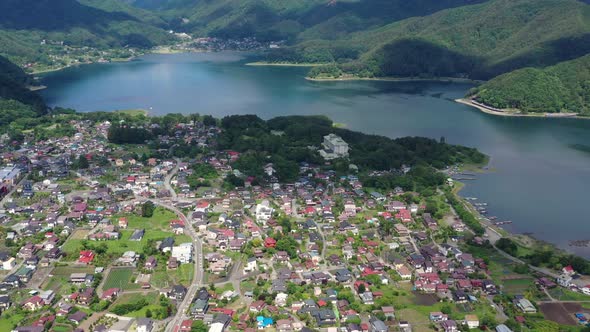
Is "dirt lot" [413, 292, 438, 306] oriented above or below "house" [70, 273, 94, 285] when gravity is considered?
above

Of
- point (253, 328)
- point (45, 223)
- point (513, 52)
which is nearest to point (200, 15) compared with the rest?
point (513, 52)

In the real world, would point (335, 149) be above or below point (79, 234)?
above

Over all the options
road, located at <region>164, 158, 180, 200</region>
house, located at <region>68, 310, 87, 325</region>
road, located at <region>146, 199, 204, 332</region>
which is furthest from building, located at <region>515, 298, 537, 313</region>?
road, located at <region>164, 158, 180, 200</region>

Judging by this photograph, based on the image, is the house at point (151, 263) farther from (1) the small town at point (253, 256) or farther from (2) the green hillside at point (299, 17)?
(2) the green hillside at point (299, 17)

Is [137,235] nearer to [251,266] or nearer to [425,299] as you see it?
[251,266]

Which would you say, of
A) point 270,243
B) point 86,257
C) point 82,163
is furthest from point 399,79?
point 86,257

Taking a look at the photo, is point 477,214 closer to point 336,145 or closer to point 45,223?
point 336,145

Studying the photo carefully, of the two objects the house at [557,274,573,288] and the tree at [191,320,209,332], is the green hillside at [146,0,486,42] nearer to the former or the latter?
the house at [557,274,573,288]
